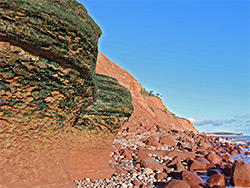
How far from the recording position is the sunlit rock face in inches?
89.8

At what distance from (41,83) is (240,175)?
209 inches

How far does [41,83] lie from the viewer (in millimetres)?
2596

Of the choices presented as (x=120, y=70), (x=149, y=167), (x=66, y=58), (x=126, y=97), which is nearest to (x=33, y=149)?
(x=66, y=58)

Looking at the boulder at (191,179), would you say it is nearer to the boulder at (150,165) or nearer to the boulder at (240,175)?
the boulder at (150,165)

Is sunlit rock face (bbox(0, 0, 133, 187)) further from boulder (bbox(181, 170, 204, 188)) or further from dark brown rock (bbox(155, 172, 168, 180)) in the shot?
boulder (bbox(181, 170, 204, 188))

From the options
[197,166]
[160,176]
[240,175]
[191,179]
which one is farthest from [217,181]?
[160,176]

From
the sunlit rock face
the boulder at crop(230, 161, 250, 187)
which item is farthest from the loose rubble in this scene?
the sunlit rock face

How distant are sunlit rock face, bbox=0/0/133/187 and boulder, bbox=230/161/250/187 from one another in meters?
4.31

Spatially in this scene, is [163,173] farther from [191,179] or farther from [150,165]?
[191,179]

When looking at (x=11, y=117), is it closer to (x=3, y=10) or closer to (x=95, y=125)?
(x=3, y=10)

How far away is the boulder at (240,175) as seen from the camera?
5.40 meters

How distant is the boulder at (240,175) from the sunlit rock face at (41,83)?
170 inches

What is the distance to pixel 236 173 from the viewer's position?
5555 mm

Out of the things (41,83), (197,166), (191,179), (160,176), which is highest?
(41,83)
